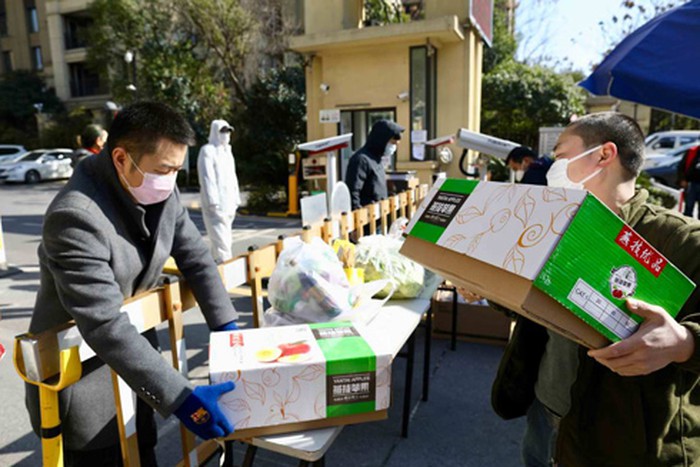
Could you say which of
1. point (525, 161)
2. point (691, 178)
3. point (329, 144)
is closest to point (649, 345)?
point (525, 161)

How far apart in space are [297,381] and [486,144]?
4465 millimetres

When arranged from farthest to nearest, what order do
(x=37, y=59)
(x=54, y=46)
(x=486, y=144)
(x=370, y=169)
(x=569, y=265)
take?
(x=37, y=59) → (x=54, y=46) → (x=486, y=144) → (x=370, y=169) → (x=569, y=265)

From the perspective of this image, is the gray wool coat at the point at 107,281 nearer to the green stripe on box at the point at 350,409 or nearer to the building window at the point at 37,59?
the green stripe on box at the point at 350,409

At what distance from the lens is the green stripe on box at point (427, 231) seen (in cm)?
136

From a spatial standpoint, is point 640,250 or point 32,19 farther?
point 32,19

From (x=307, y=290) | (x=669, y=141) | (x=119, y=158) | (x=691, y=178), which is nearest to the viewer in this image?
(x=119, y=158)

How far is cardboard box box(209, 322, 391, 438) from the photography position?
1419mm

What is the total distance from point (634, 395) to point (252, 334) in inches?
47.8

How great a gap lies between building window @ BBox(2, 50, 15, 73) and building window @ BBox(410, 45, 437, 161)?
32104mm

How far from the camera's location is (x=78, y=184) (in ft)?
4.74

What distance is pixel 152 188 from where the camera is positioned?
158cm

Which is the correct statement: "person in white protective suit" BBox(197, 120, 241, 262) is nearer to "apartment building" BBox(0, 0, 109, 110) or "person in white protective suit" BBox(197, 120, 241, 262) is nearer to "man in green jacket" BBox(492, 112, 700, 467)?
"man in green jacket" BBox(492, 112, 700, 467)

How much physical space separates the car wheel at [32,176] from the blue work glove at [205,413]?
71.1 ft

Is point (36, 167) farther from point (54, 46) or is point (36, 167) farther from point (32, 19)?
point (32, 19)
